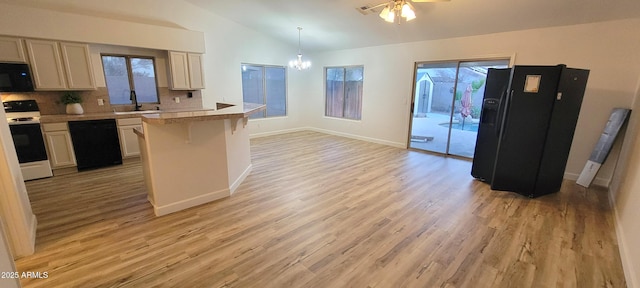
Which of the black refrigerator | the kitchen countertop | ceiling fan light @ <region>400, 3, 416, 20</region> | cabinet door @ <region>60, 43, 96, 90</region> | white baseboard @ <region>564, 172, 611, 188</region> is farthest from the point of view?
cabinet door @ <region>60, 43, 96, 90</region>

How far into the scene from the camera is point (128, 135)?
15.1 feet

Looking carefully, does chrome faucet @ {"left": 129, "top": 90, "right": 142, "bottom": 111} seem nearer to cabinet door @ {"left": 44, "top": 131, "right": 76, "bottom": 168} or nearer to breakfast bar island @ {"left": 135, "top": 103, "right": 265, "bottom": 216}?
cabinet door @ {"left": 44, "top": 131, "right": 76, "bottom": 168}

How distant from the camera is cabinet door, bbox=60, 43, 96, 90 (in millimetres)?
4133

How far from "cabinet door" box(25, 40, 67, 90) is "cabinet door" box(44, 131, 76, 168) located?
785mm

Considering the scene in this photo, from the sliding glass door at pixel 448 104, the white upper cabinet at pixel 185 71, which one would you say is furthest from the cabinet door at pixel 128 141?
the sliding glass door at pixel 448 104

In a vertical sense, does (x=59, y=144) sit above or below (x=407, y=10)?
below

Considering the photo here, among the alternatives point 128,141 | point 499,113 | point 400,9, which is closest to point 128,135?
point 128,141

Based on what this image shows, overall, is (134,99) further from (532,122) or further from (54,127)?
(532,122)

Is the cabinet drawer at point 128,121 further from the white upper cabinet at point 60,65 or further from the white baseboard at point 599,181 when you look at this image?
the white baseboard at point 599,181

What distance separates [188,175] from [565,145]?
4894 millimetres

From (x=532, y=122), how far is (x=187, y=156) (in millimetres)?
4282

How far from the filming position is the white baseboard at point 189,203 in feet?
9.22

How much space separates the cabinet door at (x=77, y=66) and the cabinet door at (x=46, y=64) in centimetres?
8

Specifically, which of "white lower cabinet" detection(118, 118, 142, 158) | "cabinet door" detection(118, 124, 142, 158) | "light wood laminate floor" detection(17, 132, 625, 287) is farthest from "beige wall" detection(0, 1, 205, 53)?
"light wood laminate floor" detection(17, 132, 625, 287)
